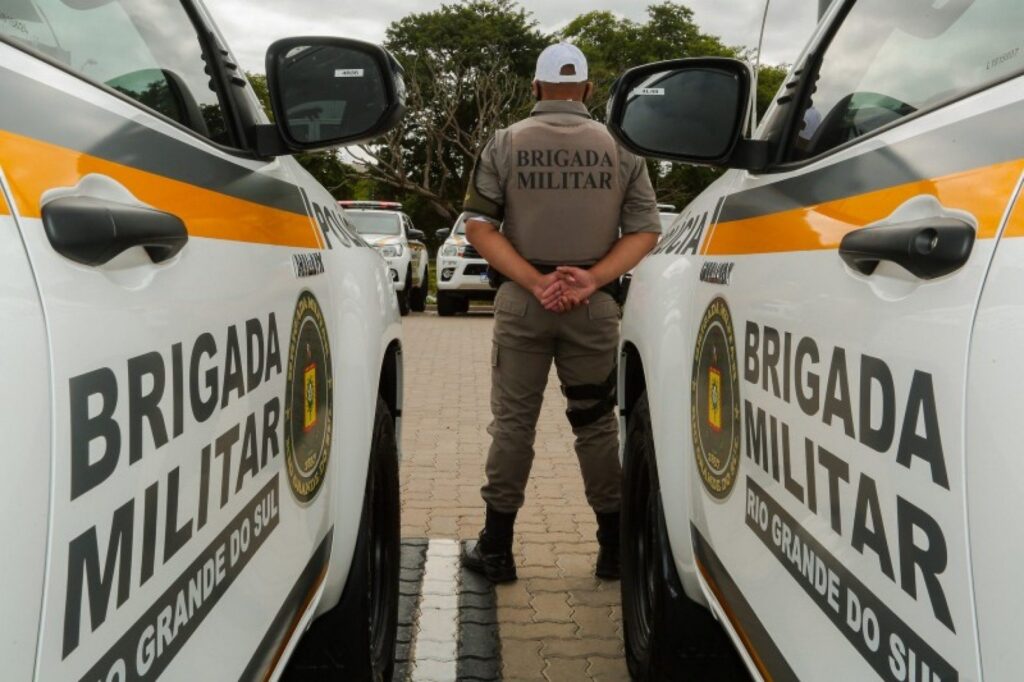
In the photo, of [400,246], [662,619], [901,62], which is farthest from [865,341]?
[400,246]

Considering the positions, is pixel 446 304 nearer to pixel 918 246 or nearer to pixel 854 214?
pixel 854 214

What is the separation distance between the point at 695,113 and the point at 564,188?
1659mm

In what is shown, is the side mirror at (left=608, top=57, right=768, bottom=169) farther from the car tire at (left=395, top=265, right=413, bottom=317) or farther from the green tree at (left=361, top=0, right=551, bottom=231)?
the green tree at (left=361, top=0, right=551, bottom=231)

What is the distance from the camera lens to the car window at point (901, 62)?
1.42 m

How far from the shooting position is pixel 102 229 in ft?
3.84

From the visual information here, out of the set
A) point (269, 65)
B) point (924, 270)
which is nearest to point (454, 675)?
point (269, 65)

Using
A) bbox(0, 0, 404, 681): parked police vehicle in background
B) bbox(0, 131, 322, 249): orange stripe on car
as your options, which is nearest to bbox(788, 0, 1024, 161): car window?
bbox(0, 0, 404, 681): parked police vehicle in background

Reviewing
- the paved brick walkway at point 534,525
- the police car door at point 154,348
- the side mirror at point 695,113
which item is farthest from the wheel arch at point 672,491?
the paved brick walkway at point 534,525

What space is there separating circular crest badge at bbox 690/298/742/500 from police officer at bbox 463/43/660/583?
Answer: 59.8 inches

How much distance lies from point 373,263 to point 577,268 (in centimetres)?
108

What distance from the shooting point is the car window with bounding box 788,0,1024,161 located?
142 centimetres

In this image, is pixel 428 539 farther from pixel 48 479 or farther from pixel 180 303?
pixel 48 479

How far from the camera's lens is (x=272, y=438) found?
1888 millimetres

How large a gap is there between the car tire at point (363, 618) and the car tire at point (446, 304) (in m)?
14.3
